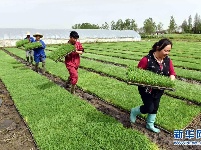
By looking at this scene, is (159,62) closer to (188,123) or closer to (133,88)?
(188,123)

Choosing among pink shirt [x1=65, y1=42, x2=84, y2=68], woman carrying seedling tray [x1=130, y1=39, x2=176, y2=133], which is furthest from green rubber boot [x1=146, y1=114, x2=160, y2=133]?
pink shirt [x1=65, y1=42, x2=84, y2=68]

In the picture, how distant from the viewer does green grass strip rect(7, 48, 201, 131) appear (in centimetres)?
590

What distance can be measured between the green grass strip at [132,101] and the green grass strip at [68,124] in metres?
1.00

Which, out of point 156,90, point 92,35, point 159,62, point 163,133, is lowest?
point 163,133

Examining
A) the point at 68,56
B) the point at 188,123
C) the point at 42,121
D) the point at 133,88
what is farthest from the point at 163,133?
the point at 68,56

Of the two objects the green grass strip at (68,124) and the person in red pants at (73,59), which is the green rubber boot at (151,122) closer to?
the green grass strip at (68,124)

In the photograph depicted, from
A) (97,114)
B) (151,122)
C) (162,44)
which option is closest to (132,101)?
(97,114)

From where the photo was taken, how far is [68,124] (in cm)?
572

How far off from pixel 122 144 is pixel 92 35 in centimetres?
4474

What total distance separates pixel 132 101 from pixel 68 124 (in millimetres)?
2443

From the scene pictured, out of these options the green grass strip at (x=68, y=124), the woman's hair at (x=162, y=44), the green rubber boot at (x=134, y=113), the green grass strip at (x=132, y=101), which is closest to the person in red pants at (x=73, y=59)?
the green grass strip at (x=68, y=124)

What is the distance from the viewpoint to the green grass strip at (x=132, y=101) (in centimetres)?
590

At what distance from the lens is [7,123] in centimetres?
629

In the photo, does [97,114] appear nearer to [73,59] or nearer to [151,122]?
[151,122]
